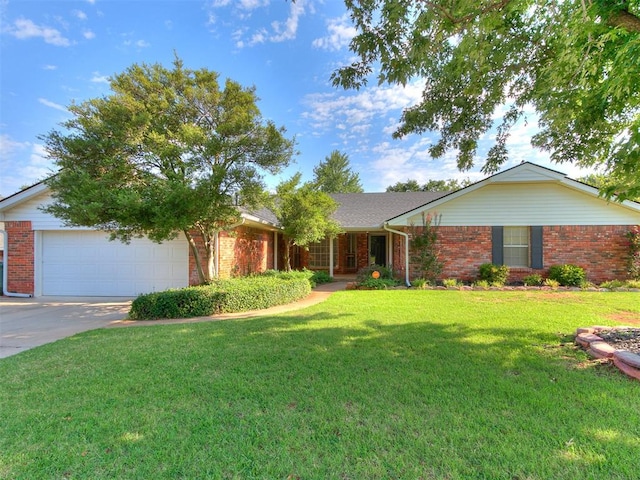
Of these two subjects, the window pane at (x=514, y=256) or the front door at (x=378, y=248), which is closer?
the window pane at (x=514, y=256)

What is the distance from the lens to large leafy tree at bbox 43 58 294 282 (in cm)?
653

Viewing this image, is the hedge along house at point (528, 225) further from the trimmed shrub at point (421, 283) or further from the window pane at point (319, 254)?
the window pane at point (319, 254)

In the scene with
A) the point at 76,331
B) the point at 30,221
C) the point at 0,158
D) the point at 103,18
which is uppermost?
the point at 103,18

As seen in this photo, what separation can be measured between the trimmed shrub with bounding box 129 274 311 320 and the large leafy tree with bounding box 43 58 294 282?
5.20ft

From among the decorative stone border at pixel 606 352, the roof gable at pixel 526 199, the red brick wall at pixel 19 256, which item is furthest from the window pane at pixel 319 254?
the decorative stone border at pixel 606 352

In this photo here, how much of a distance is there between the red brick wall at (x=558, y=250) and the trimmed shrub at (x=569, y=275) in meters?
0.41

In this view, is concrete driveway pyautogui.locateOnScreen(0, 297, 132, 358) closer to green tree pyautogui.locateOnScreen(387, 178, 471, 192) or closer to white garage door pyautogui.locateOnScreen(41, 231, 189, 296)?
white garage door pyautogui.locateOnScreen(41, 231, 189, 296)

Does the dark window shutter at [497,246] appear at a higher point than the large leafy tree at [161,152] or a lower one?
lower

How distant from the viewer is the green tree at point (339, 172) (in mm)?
42750

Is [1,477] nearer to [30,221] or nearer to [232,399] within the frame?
[232,399]

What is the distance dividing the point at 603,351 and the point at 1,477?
6.59m

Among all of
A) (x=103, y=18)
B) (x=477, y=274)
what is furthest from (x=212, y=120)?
(x=477, y=274)

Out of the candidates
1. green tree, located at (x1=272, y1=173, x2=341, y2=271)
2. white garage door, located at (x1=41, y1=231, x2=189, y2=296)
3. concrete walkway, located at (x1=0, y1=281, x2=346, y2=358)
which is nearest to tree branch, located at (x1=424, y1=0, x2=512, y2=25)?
concrete walkway, located at (x1=0, y1=281, x2=346, y2=358)

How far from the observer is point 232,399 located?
327 centimetres
